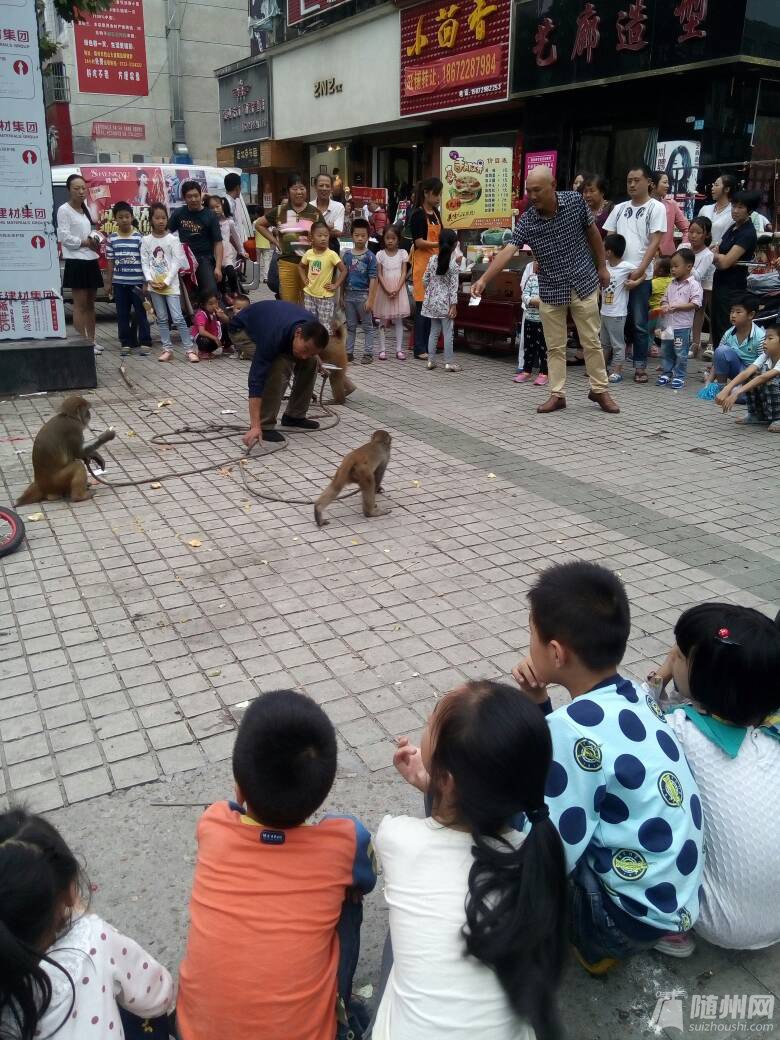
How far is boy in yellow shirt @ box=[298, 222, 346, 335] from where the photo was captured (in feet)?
29.9

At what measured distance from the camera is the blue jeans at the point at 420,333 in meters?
10.6

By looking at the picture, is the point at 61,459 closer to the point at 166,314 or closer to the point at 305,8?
the point at 166,314

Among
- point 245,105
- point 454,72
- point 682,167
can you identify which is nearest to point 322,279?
point 682,167

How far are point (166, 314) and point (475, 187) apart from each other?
14.2 ft

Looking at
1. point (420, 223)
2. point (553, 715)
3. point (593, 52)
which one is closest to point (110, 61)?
point (593, 52)

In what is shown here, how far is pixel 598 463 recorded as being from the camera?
6773mm

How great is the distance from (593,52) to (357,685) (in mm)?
12800

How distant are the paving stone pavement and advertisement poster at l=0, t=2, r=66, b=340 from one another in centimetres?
105

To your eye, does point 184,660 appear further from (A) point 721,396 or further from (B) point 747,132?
(B) point 747,132

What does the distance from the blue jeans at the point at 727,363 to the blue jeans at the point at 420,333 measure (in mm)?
3573

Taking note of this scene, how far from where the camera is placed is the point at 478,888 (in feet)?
5.49

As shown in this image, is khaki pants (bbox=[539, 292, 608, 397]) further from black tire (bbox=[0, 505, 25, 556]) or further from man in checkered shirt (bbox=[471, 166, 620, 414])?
black tire (bbox=[0, 505, 25, 556])

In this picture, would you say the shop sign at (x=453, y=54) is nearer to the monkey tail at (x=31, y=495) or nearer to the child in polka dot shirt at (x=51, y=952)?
the monkey tail at (x=31, y=495)

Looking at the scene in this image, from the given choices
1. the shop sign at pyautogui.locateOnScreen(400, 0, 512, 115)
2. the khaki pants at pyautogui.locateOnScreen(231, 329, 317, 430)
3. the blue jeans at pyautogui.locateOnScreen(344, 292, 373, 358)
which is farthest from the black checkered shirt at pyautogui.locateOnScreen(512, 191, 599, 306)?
the shop sign at pyautogui.locateOnScreen(400, 0, 512, 115)
